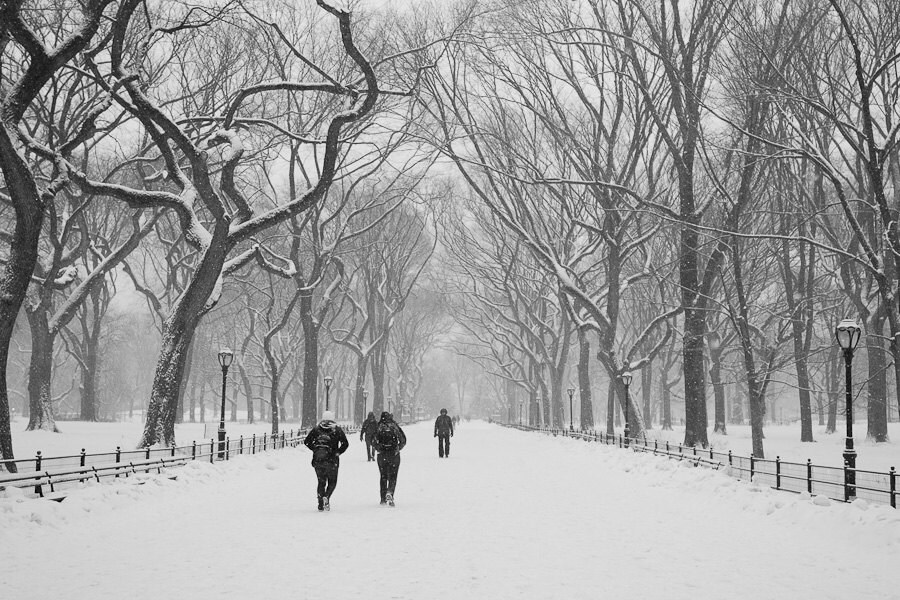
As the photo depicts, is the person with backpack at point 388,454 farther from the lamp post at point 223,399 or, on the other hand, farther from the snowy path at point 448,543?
the lamp post at point 223,399

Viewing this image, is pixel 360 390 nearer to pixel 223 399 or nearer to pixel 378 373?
pixel 378 373

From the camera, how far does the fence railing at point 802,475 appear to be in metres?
11.3

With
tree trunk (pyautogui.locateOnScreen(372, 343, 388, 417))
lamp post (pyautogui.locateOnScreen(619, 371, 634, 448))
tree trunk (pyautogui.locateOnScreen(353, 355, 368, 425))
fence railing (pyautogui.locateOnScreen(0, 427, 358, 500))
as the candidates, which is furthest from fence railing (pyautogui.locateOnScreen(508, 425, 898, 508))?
tree trunk (pyautogui.locateOnScreen(372, 343, 388, 417))

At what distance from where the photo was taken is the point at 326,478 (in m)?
11.6

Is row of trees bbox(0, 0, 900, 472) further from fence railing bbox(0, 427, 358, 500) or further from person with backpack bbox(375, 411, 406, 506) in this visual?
person with backpack bbox(375, 411, 406, 506)

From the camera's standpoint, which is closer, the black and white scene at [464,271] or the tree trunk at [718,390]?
the black and white scene at [464,271]

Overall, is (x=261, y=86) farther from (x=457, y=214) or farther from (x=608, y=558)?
(x=457, y=214)

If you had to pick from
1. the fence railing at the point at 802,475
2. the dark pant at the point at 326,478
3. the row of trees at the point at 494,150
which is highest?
the row of trees at the point at 494,150

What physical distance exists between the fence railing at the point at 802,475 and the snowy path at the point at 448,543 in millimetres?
701

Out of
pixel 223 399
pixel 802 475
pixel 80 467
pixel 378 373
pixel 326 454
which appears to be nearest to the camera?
pixel 326 454

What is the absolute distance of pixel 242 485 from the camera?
15234mm

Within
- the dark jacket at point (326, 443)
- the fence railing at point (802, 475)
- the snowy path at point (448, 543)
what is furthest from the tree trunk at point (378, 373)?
the dark jacket at point (326, 443)

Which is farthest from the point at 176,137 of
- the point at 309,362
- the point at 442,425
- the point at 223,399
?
the point at 309,362

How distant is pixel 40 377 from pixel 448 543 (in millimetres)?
24888
